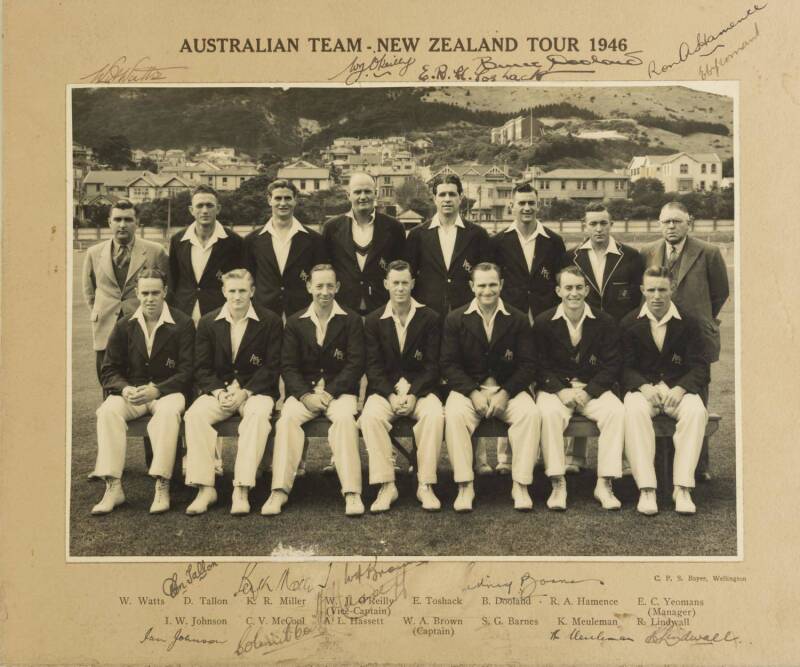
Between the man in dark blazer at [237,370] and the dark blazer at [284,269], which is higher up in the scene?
the dark blazer at [284,269]

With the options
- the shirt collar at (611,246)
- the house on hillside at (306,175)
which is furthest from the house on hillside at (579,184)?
the house on hillside at (306,175)

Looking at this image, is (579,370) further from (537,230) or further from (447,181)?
(447,181)

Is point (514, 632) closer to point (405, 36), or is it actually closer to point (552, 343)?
point (552, 343)

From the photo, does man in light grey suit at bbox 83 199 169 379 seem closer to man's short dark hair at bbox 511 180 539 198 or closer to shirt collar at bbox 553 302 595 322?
man's short dark hair at bbox 511 180 539 198
